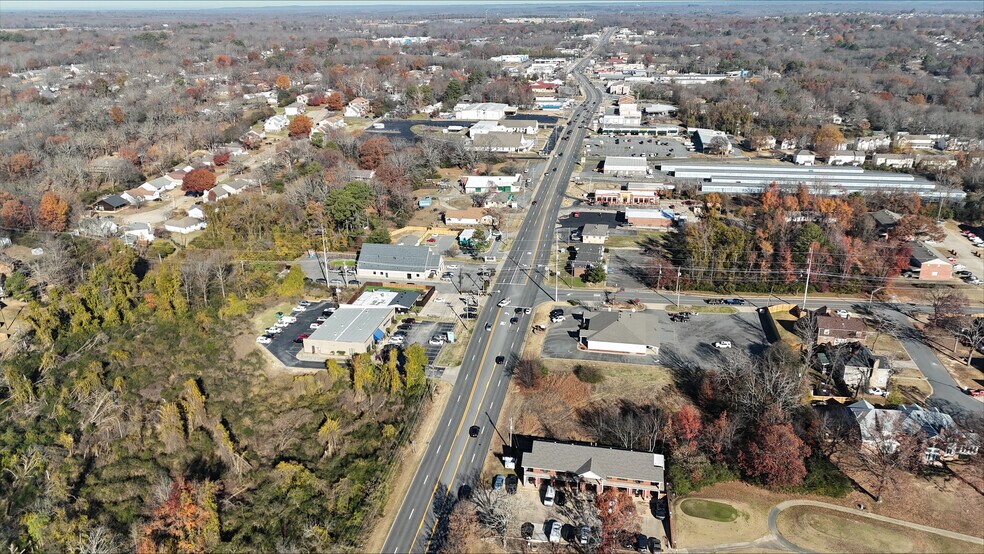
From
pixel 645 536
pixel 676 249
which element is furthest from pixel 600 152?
pixel 645 536

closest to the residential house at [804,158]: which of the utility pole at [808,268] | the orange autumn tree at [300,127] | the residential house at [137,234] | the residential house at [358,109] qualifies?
the utility pole at [808,268]

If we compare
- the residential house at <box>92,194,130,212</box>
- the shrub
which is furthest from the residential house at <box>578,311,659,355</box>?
the residential house at <box>92,194,130,212</box>

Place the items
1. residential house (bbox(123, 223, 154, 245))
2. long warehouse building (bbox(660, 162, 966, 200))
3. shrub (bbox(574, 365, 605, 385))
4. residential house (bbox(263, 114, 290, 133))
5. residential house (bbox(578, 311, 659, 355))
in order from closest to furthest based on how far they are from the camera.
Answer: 1. shrub (bbox(574, 365, 605, 385))
2. residential house (bbox(578, 311, 659, 355))
3. residential house (bbox(123, 223, 154, 245))
4. long warehouse building (bbox(660, 162, 966, 200))
5. residential house (bbox(263, 114, 290, 133))

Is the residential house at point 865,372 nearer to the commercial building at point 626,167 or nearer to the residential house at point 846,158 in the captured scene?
the commercial building at point 626,167

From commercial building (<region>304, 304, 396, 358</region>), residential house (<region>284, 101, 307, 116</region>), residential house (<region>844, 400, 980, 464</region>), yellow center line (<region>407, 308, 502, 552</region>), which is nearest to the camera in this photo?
yellow center line (<region>407, 308, 502, 552</region>)

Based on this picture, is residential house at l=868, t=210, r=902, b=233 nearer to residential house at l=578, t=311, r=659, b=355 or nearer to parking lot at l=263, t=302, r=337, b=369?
residential house at l=578, t=311, r=659, b=355
